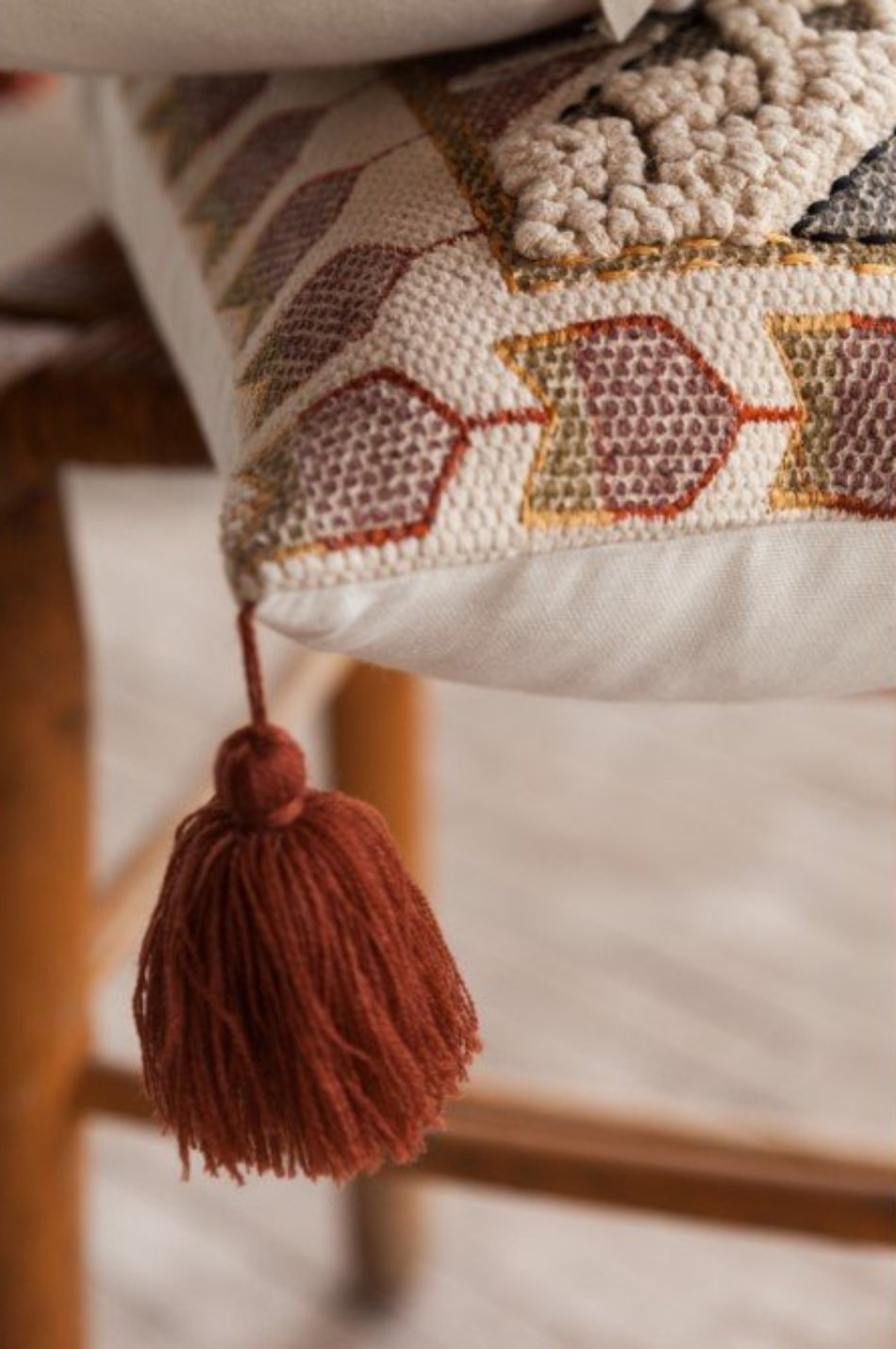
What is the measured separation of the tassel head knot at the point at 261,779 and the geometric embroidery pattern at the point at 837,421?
10cm

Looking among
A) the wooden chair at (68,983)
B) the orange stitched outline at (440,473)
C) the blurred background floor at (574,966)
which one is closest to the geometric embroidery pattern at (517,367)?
the orange stitched outline at (440,473)

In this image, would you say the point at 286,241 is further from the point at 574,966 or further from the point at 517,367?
the point at 574,966

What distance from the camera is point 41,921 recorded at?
2.09ft

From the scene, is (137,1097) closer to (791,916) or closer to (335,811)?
(335,811)

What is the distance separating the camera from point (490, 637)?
346 mm

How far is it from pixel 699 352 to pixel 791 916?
840 mm

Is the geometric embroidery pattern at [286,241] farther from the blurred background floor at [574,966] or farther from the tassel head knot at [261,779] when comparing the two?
the blurred background floor at [574,966]

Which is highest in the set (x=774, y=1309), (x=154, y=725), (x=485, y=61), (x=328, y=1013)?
(x=485, y=61)

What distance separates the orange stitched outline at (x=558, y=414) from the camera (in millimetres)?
333

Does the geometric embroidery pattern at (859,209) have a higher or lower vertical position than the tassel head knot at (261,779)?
higher

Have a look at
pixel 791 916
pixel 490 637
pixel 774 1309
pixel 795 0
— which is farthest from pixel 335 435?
pixel 791 916

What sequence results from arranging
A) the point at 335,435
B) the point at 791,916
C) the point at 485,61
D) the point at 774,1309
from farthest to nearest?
the point at 791,916
the point at 774,1309
the point at 485,61
the point at 335,435

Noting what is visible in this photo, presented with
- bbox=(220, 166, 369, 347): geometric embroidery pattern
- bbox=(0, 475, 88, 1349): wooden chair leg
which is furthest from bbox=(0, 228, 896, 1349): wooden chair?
bbox=(220, 166, 369, 347): geometric embroidery pattern

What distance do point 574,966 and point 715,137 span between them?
0.79 metres
